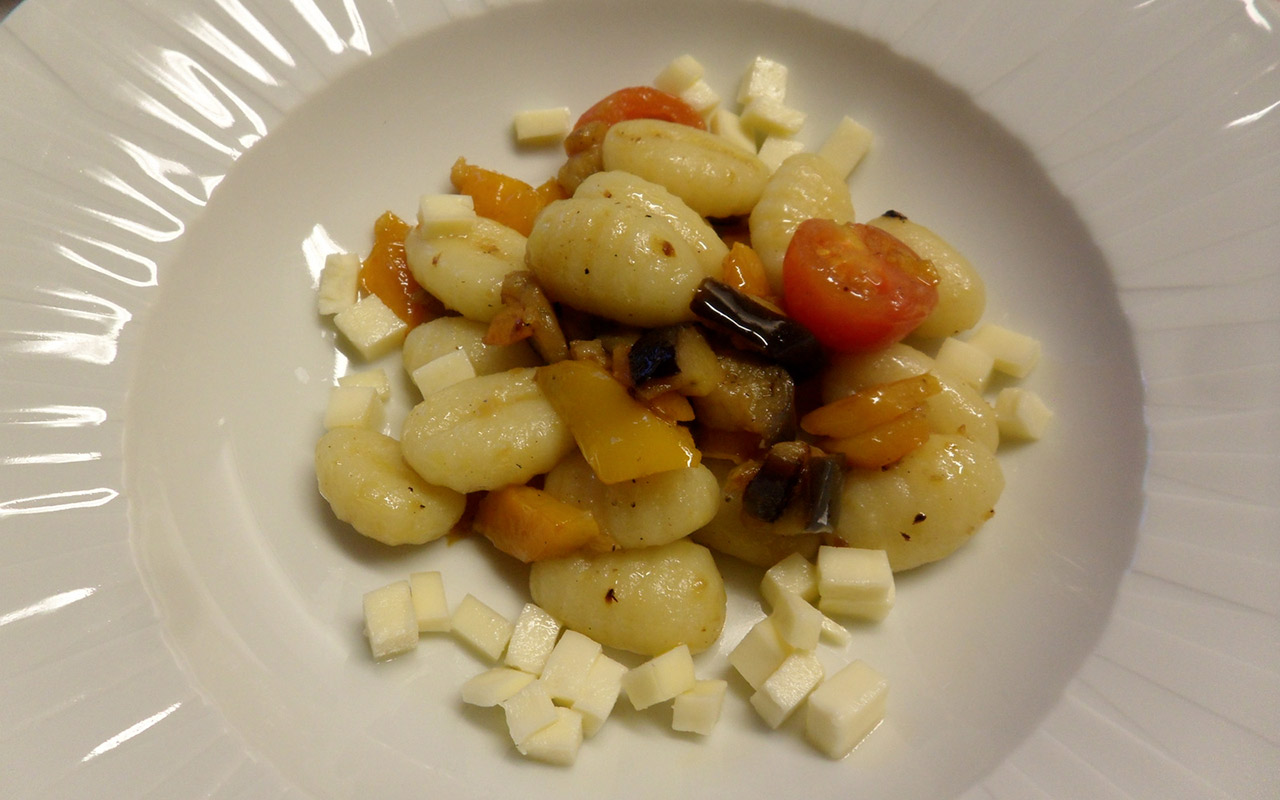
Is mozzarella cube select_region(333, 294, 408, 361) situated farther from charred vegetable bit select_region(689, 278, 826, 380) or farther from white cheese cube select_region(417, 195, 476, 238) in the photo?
charred vegetable bit select_region(689, 278, 826, 380)

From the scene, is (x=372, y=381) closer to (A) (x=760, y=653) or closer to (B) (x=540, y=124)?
(B) (x=540, y=124)

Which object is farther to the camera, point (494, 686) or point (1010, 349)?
point (1010, 349)

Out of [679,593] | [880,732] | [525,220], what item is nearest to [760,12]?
[525,220]

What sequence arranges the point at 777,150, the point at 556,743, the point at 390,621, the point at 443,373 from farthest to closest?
the point at 777,150
the point at 443,373
the point at 390,621
the point at 556,743

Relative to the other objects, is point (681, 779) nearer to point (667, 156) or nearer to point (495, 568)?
point (495, 568)

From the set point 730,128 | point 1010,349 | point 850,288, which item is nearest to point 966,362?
point 1010,349

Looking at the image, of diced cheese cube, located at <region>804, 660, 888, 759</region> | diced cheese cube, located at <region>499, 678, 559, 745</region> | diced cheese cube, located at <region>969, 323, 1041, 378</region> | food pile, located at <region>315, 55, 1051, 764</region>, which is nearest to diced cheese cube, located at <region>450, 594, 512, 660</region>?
food pile, located at <region>315, 55, 1051, 764</region>

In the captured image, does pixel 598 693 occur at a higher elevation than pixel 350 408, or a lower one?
lower
